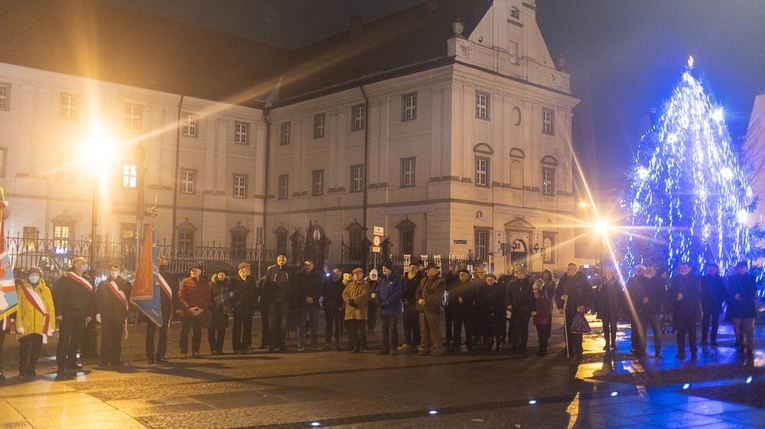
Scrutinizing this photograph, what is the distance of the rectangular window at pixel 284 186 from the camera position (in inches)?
1944

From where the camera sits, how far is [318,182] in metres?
47.3

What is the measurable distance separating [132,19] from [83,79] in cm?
968

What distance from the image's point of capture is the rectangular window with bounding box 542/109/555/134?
44406 mm

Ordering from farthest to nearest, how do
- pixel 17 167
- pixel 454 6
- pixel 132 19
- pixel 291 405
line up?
pixel 132 19 → pixel 454 6 → pixel 17 167 → pixel 291 405

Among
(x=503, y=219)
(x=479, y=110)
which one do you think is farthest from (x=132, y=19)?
(x=503, y=219)

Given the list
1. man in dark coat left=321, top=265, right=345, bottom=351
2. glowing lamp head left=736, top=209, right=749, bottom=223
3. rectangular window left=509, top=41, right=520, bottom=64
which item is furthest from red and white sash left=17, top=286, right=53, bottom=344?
rectangular window left=509, top=41, right=520, bottom=64

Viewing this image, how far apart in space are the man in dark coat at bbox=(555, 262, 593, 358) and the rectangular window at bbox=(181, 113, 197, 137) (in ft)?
117

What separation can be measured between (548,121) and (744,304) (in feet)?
99.5

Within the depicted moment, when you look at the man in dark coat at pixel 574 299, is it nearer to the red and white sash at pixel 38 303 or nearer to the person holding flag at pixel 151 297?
the person holding flag at pixel 151 297

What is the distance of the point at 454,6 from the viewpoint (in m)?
44.2

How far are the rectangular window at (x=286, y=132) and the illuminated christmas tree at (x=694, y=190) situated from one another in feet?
81.1

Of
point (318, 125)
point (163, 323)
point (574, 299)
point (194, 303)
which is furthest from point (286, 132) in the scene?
point (574, 299)

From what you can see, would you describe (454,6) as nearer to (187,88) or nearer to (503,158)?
(503,158)

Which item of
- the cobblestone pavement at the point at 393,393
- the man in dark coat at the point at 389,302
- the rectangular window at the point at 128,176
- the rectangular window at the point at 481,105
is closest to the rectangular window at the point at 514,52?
the rectangular window at the point at 481,105
